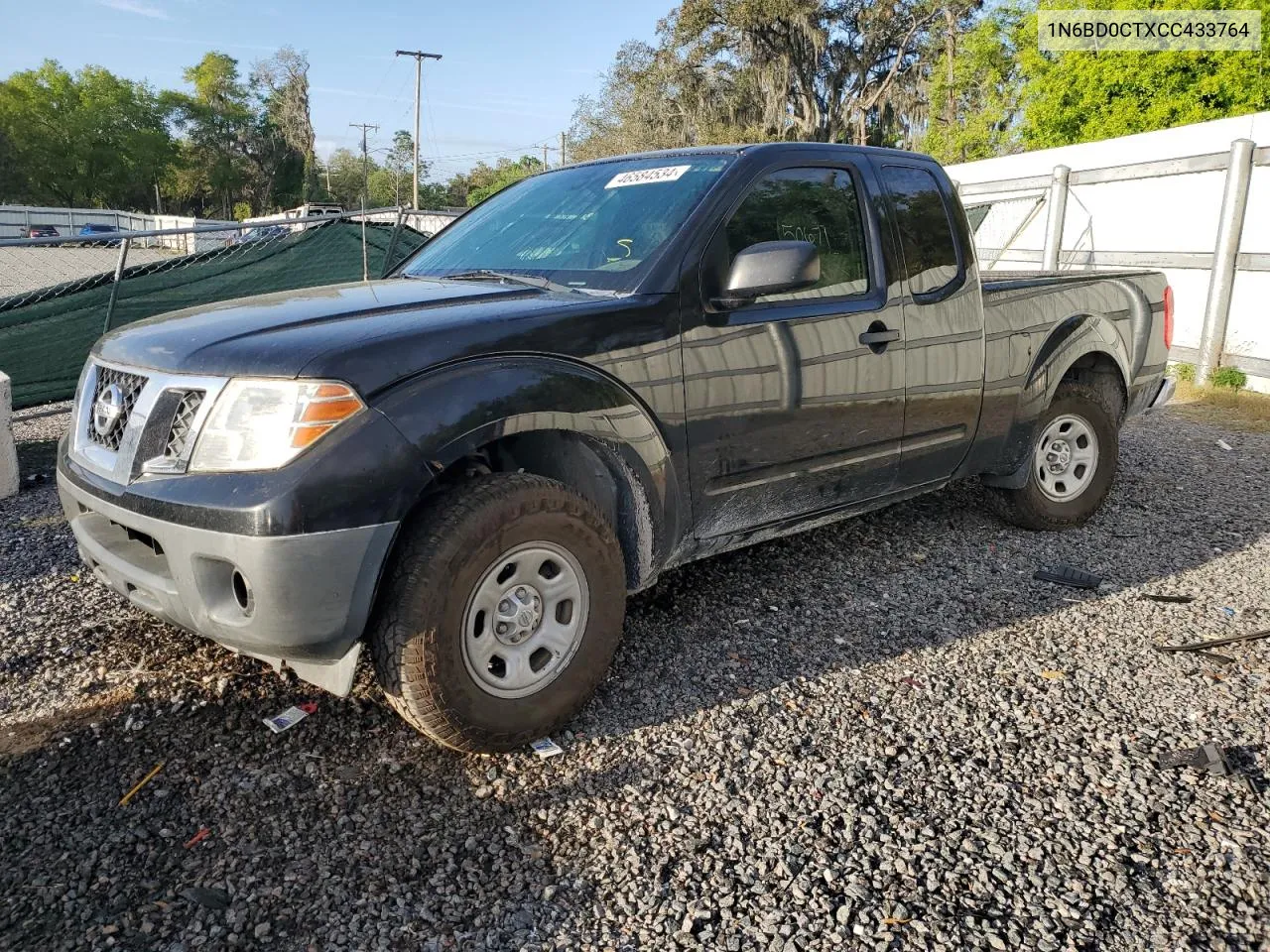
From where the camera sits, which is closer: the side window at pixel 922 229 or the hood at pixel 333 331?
the hood at pixel 333 331

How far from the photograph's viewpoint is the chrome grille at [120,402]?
9.25 feet

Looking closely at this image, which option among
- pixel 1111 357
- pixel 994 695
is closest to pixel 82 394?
pixel 994 695

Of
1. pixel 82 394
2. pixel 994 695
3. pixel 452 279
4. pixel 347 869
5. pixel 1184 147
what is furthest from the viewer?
pixel 1184 147

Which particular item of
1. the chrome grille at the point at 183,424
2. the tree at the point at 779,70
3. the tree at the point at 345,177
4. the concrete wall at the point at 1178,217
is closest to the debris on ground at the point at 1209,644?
the chrome grille at the point at 183,424

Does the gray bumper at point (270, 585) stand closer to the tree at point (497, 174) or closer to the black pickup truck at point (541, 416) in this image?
the black pickup truck at point (541, 416)

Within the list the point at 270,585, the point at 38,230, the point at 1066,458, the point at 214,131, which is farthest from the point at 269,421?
the point at 214,131

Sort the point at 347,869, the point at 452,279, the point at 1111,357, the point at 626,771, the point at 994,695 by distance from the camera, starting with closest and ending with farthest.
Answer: the point at 347,869
the point at 626,771
the point at 994,695
the point at 452,279
the point at 1111,357

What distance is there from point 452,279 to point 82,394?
134cm

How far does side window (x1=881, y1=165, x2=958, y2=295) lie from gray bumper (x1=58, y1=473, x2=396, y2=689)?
265 cm

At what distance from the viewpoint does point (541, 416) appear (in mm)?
2844

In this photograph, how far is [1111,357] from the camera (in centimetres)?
514

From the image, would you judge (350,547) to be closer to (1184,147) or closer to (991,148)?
(1184,147)

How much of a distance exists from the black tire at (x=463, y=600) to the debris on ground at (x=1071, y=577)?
2.57 meters

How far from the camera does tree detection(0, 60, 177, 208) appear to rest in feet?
214
